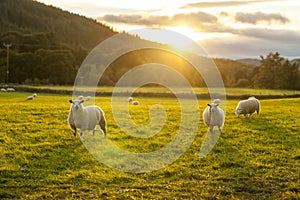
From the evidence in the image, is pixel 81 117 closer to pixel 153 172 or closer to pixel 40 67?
pixel 153 172

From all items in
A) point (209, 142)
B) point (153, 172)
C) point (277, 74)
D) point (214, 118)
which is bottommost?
point (153, 172)

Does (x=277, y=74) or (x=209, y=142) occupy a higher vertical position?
(x=277, y=74)

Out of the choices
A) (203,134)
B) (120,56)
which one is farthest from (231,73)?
(203,134)

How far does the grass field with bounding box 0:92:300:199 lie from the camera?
11.2 metres

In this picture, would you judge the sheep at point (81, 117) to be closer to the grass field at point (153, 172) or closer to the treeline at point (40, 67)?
the grass field at point (153, 172)

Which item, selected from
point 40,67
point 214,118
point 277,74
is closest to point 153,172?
point 214,118

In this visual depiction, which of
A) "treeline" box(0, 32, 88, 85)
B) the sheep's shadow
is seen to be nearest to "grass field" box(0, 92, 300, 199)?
the sheep's shadow

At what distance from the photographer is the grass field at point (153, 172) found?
11188mm

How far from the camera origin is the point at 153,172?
13312 mm

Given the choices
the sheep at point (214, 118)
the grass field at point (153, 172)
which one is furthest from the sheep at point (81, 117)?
the sheep at point (214, 118)

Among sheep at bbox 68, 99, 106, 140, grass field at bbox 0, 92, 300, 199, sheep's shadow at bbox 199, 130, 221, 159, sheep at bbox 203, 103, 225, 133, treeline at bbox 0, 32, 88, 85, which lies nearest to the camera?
grass field at bbox 0, 92, 300, 199

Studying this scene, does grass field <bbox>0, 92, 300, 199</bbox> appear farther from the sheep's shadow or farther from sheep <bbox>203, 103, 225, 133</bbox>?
sheep <bbox>203, 103, 225, 133</bbox>

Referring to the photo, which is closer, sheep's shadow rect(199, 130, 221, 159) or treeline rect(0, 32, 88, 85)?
sheep's shadow rect(199, 130, 221, 159)

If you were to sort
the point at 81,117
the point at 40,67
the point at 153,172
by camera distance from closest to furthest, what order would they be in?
the point at 153,172 → the point at 81,117 → the point at 40,67
